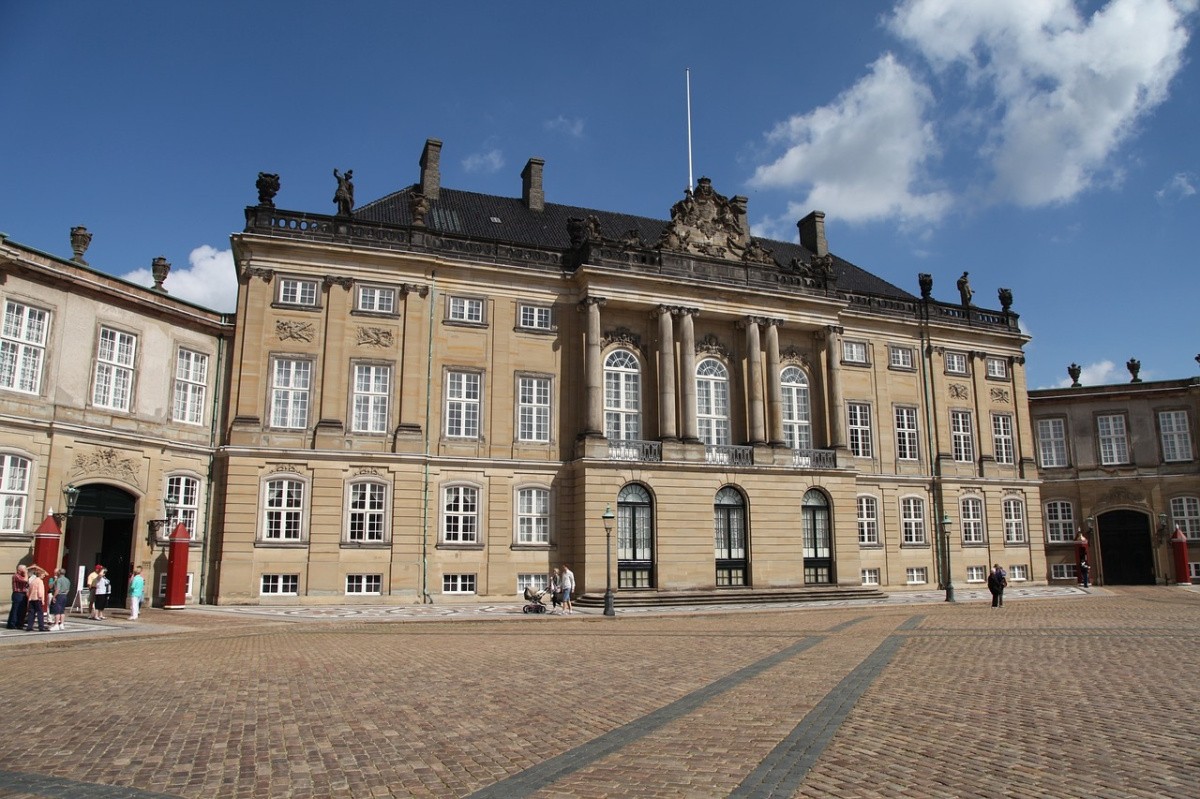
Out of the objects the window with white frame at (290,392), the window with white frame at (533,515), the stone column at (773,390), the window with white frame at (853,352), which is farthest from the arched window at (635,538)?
the window with white frame at (853,352)

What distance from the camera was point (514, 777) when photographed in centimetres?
803

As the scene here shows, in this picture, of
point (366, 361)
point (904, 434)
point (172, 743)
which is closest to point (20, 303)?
point (366, 361)

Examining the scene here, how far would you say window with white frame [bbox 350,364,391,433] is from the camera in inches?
1369

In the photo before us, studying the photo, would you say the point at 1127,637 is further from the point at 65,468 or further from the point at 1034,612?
the point at 65,468

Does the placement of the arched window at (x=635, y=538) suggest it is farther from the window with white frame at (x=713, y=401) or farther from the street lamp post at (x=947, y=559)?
the street lamp post at (x=947, y=559)

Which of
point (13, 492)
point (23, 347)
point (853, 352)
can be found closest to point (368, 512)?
point (13, 492)

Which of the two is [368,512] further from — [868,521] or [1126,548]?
[1126,548]

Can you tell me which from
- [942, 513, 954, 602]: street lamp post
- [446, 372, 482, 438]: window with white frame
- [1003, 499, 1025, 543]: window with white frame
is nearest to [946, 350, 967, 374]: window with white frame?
[1003, 499, 1025, 543]: window with white frame

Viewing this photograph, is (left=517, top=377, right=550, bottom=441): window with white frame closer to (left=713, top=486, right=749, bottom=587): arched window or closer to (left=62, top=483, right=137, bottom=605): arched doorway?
(left=713, top=486, right=749, bottom=587): arched window

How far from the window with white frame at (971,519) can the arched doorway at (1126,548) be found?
30.3 feet

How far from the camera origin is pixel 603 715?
35.8ft

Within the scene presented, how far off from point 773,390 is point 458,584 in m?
16.5

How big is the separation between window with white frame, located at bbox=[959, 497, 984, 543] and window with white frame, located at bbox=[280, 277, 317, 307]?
33.8 metres

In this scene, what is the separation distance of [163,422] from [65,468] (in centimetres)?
435
